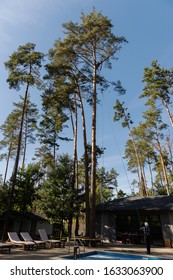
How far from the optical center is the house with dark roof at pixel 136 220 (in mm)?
14727

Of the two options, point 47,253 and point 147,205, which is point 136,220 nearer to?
point 147,205

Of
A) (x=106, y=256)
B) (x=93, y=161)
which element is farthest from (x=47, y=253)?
(x=93, y=161)

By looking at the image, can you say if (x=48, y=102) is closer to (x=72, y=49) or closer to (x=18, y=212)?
(x=72, y=49)

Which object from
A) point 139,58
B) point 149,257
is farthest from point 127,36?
point 149,257

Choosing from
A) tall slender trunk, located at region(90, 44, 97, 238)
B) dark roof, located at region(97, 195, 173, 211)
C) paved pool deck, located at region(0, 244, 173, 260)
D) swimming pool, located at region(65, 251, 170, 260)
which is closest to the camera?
paved pool deck, located at region(0, 244, 173, 260)

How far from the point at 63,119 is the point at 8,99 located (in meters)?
7.12

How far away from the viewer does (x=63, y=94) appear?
17.1m

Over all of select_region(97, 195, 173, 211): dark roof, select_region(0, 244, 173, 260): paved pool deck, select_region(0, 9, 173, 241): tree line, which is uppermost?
select_region(0, 9, 173, 241): tree line

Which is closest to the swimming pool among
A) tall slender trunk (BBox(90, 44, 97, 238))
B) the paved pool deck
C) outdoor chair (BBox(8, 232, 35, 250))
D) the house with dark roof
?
the paved pool deck

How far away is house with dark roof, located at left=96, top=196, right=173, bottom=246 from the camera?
14.7 meters

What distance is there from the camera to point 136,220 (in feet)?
53.5

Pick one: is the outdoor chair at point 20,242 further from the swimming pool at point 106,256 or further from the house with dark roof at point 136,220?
the house with dark roof at point 136,220

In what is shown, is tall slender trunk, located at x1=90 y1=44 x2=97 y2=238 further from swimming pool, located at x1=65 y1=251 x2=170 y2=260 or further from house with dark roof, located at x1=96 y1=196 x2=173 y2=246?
house with dark roof, located at x1=96 y1=196 x2=173 y2=246

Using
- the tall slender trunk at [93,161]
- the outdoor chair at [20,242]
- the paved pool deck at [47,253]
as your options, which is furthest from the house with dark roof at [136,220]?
the outdoor chair at [20,242]
